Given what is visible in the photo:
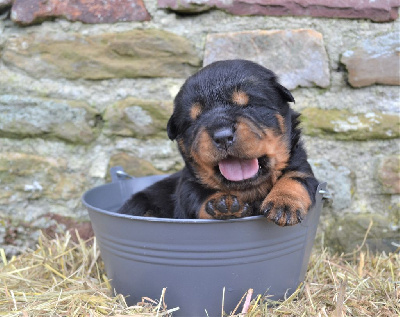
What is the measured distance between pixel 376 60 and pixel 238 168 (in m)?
1.39

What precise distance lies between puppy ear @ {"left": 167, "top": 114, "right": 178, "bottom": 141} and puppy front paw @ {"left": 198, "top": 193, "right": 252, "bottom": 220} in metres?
0.54

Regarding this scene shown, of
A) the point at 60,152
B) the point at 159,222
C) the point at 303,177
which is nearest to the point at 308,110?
the point at 303,177

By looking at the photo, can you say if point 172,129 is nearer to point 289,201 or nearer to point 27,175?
point 289,201

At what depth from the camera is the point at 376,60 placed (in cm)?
297

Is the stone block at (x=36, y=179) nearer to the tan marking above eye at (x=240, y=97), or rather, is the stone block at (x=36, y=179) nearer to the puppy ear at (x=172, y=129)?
the puppy ear at (x=172, y=129)

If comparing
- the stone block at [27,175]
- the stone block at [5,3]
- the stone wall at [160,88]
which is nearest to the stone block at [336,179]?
the stone wall at [160,88]

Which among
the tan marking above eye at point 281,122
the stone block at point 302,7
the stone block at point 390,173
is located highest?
the stone block at point 302,7

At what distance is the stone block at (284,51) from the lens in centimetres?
302

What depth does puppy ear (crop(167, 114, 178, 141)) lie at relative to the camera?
8.19 ft

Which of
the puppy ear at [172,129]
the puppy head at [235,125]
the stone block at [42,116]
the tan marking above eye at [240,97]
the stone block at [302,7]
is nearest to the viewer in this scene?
the puppy head at [235,125]

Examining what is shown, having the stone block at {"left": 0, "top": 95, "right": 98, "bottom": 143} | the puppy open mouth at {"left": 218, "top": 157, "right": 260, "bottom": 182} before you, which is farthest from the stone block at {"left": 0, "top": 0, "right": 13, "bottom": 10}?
the puppy open mouth at {"left": 218, "top": 157, "right": 260, "bottom": 182}

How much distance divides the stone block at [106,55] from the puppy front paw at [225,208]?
1361 millimetres

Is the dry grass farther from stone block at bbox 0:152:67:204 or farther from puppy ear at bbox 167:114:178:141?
puppy ear at bbox 167:114:178:141

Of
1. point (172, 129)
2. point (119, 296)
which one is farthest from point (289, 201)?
point (119, 296)
